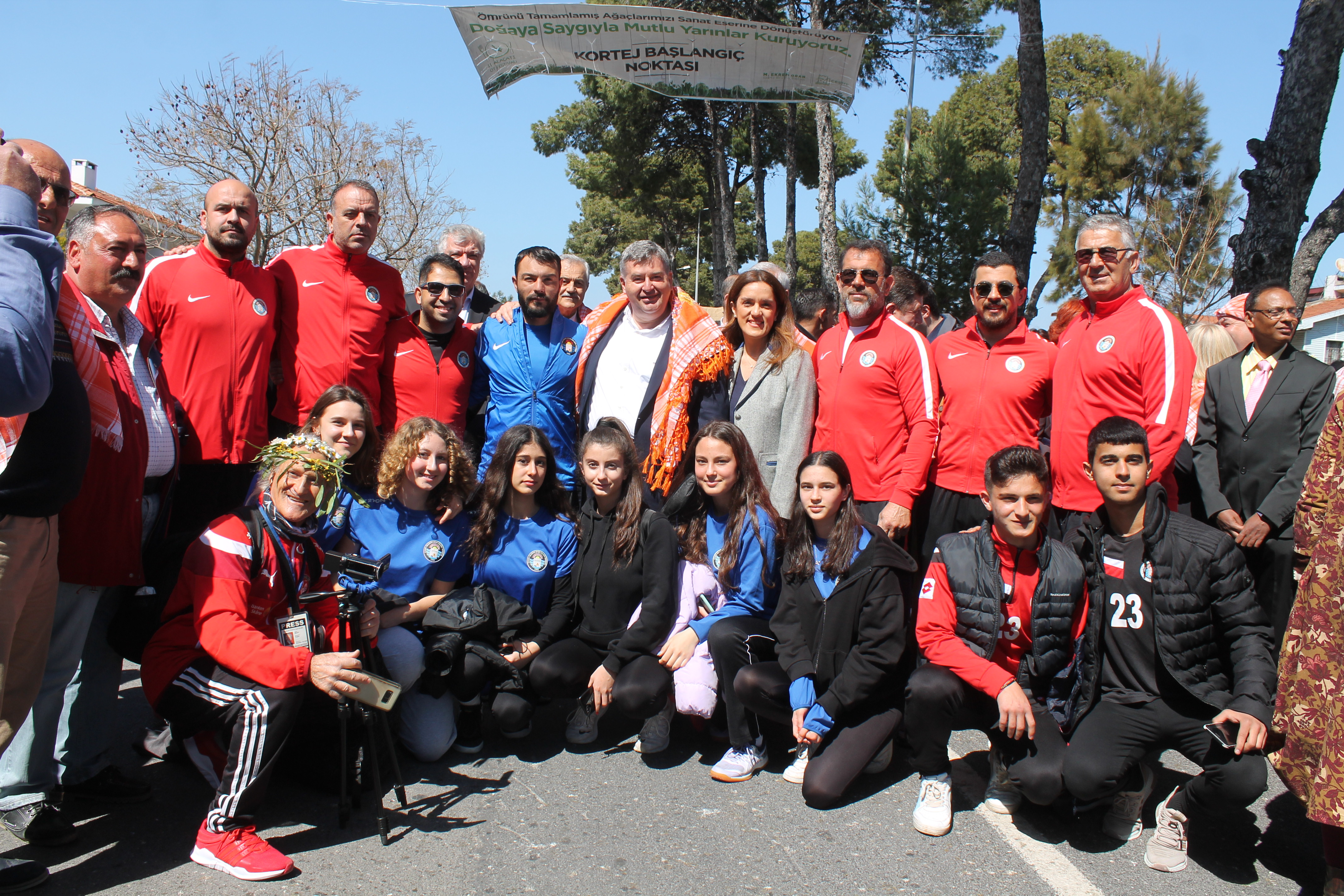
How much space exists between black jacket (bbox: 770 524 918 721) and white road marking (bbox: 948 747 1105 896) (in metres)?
0.56

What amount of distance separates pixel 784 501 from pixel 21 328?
10.2ft

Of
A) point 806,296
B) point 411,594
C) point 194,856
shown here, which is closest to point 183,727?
point 194,856

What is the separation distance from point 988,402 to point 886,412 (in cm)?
47

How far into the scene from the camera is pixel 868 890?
277 centimetres

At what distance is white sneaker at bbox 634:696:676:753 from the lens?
151 inches

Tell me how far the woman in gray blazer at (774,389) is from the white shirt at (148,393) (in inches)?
100.0

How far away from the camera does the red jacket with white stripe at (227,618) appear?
2928 mm

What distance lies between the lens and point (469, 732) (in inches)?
153

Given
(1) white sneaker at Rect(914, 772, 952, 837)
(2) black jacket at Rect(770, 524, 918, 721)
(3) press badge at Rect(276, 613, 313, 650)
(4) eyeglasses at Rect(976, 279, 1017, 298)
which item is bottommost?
(1) white sneaker at Rect(914, 772, 952, 837)

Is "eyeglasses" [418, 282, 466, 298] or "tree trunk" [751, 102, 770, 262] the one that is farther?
"tree trunk" [751, 102, 770, 262]

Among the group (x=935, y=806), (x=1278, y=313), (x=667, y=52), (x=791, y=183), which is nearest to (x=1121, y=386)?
(x=1278, y=313)

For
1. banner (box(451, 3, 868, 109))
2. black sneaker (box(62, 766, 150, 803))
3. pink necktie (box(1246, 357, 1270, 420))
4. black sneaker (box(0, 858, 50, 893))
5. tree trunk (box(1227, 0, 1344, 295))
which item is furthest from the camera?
banner (box(451, 3, 868, 109))

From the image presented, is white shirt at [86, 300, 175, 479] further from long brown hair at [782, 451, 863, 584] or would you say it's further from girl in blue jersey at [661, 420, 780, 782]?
long brown hair at [782, 451, 863, 584]

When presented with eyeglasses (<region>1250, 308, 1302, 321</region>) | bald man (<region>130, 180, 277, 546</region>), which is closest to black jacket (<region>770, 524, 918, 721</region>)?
eyeglasses (<region>1250, 308, 1302, 321</region>)
